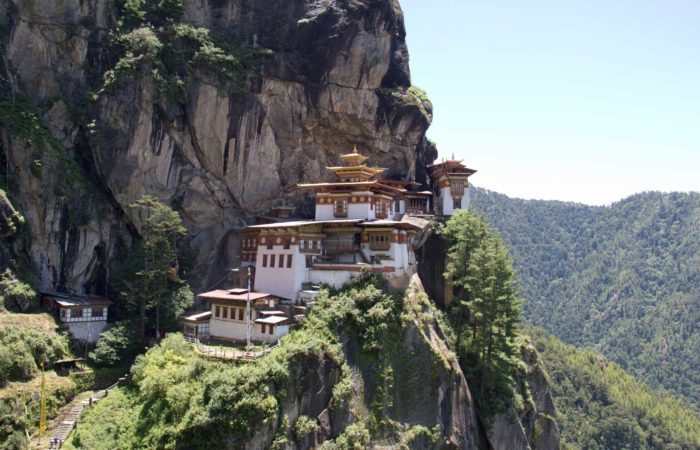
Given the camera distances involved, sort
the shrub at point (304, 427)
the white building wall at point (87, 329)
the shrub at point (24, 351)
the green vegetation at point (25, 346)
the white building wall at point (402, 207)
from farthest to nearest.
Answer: the white building wall at point (402, 207) < the white building wall at point (87, 329) < the green vegetation at point (25, 346) < the shrub at point (24, 351) < the shrub at point (304, 427)

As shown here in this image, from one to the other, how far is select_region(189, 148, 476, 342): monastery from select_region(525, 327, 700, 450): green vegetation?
198ft

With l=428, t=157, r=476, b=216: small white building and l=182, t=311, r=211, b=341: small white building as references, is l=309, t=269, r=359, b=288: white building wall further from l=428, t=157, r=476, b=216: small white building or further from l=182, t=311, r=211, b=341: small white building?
l=428, t=157, r=476, b=216: small white building

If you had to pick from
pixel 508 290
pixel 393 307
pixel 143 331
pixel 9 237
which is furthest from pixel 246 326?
pixel 508 290

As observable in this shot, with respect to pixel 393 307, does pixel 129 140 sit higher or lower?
higher

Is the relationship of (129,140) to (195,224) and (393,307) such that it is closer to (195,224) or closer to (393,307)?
(195,224)

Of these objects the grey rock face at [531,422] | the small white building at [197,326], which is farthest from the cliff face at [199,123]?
the grey rock face at [531,422]

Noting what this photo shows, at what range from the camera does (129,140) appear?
161 feet

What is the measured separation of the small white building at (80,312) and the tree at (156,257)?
106 inches

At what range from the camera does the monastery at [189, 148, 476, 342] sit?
1688 inches

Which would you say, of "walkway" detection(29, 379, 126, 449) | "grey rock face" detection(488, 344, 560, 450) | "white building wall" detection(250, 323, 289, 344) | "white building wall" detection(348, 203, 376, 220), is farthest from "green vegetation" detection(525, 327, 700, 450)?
"walkway" detection(29, 379, 126, 449)

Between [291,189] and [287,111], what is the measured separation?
23.1ft

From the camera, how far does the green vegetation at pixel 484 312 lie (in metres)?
46.1

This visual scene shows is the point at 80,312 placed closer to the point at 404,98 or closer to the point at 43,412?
the point at 43,412

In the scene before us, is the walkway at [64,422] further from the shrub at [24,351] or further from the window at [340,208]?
the window at [340,208]
